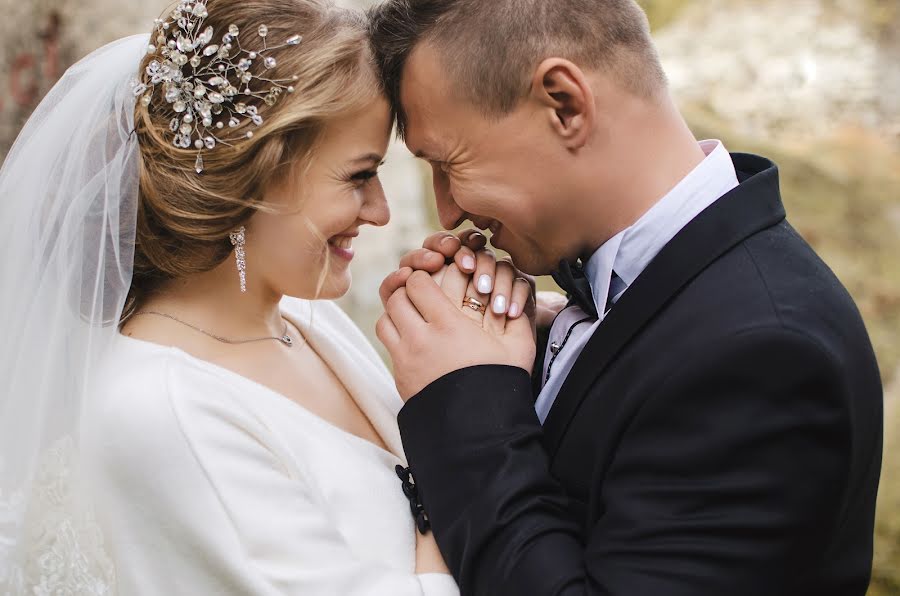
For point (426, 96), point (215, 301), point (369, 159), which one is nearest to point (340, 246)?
point (369, 159)

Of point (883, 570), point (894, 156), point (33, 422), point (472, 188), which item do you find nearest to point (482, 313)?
point (472, 188)

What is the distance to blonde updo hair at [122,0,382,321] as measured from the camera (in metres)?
2.20

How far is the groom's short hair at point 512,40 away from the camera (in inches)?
88.8

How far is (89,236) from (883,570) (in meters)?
4.46

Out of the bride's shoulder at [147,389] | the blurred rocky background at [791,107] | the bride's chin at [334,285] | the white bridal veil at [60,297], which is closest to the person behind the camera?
the bride's shoulder at [147,389]

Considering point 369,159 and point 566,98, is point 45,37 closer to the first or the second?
point 369,159

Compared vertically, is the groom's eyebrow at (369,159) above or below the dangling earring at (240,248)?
above

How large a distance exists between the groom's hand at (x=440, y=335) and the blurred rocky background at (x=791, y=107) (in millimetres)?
3279

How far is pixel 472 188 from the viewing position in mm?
2432

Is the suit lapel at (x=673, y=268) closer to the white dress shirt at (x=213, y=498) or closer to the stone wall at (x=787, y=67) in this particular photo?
the white dress shirt at (x=213, y=498)

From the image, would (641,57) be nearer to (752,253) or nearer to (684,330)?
(752,253)

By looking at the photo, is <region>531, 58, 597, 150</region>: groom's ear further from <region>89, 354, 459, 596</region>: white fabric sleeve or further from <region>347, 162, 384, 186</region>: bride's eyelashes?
<region>89, 354, 459, 596</region>: white fabric sleeve

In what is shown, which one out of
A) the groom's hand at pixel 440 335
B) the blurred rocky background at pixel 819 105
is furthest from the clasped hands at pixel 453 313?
the blurred rocky background at pixel 819 105

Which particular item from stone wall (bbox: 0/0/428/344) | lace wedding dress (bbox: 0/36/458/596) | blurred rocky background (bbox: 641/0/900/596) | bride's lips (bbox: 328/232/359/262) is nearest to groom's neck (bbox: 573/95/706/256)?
bride's lips (bbox: 328/232/359/262)
